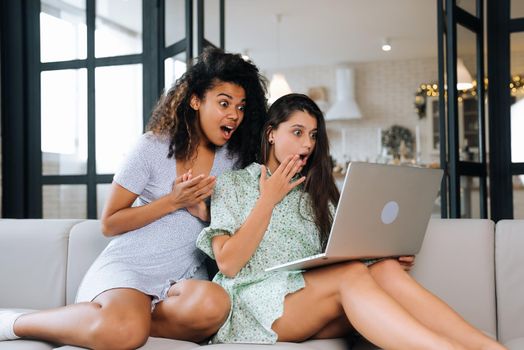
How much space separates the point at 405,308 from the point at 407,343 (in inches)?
8.5

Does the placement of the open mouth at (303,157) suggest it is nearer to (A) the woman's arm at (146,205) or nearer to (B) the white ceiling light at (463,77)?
(A) the woman's arm at (146,205)

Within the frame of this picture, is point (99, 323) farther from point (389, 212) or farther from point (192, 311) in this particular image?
point (389, 212)

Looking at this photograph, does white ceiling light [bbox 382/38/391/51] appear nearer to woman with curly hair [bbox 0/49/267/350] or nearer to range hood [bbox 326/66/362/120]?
range hood [bbox 326/66/362/120]

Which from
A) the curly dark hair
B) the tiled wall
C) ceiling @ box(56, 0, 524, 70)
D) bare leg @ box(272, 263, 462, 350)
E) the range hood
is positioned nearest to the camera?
bare leg @ box(272, 263, 462, 350)

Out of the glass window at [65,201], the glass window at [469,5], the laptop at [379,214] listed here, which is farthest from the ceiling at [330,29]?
the laptop at [379,214]

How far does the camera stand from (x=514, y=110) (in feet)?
11.2

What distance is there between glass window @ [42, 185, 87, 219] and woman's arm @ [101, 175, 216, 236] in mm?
1791

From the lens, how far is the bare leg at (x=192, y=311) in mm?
1689

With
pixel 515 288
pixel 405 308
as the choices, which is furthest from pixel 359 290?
pixel 515 288

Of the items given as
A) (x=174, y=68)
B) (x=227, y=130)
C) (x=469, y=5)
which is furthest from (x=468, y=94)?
(x=227, y=130)

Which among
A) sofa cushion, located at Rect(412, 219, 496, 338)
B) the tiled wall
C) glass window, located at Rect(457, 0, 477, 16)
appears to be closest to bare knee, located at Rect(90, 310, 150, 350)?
sofa cushion, located at Rect(412, 219, 496, 338)

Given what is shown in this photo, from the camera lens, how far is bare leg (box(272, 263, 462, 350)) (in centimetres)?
148

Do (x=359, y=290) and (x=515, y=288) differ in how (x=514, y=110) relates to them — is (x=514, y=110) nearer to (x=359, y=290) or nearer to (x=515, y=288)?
(x=515, y=288)

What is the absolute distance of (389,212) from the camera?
5.62 ft
